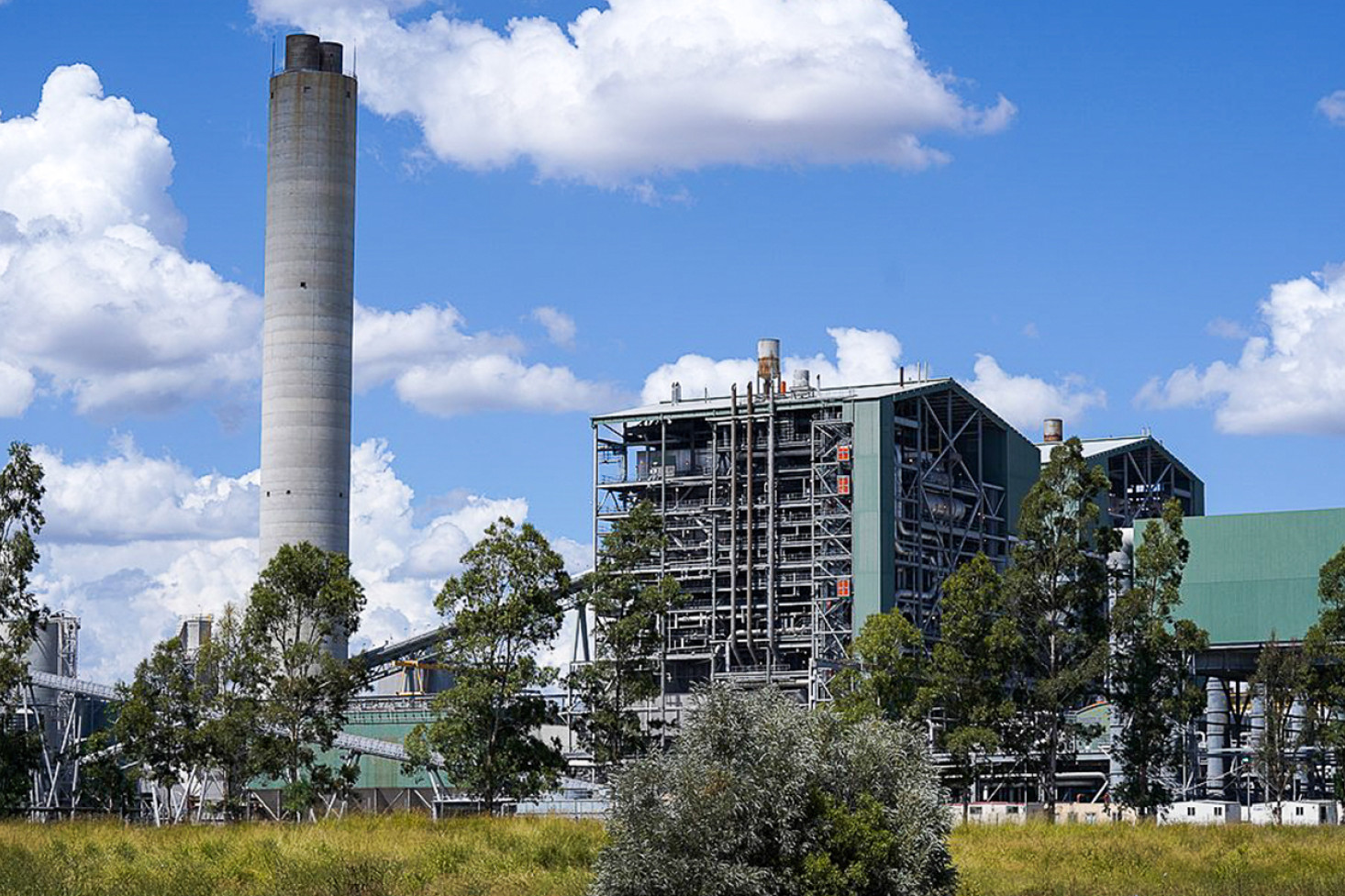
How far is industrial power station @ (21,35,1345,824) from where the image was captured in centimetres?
9306

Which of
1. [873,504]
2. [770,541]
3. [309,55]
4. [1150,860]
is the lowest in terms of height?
[1150,860]

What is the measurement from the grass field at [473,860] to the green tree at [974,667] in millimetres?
10659

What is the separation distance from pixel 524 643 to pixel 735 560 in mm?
36257

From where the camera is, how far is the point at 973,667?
62812 mm

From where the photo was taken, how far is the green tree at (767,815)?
103 feet

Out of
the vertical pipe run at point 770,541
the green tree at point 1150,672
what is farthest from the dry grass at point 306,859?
the vertical pipe run at point 770,541

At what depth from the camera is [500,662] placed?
6119cm

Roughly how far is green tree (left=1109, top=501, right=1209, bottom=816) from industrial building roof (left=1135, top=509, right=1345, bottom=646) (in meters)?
16.7

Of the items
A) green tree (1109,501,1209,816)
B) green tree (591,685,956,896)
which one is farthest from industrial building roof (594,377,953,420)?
green tree (591,685,956,896)

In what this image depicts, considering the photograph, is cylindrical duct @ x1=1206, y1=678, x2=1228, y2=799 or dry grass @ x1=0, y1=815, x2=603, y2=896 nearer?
dry grass @ x1=0, y1=815, x2=603, y2=896

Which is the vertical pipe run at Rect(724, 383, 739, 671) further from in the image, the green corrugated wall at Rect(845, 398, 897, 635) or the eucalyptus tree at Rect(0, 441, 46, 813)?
the eucalyptus tree at Rect(0, 441, 46, 813)

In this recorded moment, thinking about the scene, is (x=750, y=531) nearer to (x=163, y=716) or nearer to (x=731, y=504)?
(x=731, y=504)

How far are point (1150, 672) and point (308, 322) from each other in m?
56.0

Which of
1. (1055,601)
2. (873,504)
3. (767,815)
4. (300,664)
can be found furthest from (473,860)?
(873,504)
